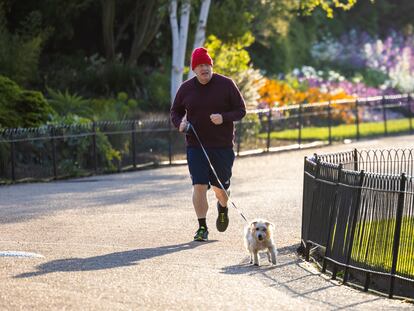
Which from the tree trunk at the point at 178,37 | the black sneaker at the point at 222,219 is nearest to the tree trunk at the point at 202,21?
the tree trunk at the point at 178,37

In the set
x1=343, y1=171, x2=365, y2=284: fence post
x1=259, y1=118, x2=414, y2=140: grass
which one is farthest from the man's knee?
x1=259, y1=118, x2=414, y2=140: grass

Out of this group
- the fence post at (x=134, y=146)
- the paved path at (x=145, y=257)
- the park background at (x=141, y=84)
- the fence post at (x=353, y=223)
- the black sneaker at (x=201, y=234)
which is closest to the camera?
the paved path at (x=145, y=257)

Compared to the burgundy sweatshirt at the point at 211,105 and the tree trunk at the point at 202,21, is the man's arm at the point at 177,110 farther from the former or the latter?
the tree trunk at the point at 202,21

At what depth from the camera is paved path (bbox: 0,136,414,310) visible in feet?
33.6

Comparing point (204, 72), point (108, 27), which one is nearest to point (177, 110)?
point (204, 72)

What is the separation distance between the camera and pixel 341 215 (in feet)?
40.1

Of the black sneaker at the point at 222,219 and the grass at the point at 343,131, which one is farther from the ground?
the black sneaker at the point at 222,219

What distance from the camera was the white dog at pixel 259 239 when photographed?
12.2m

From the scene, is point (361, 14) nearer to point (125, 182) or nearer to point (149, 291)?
point (125, 182)

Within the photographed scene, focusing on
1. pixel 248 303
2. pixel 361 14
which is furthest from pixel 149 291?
pixel 361 14

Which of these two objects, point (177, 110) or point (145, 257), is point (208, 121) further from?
point (145, 257)

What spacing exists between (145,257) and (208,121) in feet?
6.11

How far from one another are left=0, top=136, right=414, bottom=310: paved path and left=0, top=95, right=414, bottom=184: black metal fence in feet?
6.04

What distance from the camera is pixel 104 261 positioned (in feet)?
40.5
